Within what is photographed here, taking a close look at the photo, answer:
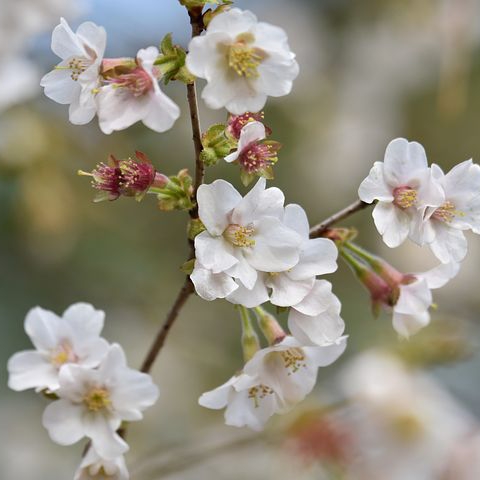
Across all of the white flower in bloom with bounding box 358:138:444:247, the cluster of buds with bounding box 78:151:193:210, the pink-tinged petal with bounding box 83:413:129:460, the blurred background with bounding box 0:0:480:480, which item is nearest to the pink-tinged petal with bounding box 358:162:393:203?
the white flower in bloom with bounding box 358:138:444:247

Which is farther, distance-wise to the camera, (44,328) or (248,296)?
(44,328)

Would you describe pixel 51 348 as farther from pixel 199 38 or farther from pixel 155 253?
pixel 155 253

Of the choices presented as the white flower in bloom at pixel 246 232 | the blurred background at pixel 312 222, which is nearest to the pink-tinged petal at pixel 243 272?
the white flower in bloom at pixel 246 232

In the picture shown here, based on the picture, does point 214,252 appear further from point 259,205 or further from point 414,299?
point 414,299

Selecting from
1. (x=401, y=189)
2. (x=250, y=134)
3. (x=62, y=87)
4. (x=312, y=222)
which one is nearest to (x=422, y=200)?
(x=401, y=189)

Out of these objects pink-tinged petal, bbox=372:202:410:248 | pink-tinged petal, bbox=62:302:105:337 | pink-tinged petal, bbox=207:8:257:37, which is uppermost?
pink-tinged petal, bbox=207:8:257:37

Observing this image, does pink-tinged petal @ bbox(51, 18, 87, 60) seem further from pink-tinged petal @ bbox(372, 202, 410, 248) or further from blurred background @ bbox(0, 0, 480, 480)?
blurred background @ bbox(0, 0, 480, 480)

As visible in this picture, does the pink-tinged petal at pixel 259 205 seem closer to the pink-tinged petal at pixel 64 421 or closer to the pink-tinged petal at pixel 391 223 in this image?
the pink-tinged petal at pixel 391 223
